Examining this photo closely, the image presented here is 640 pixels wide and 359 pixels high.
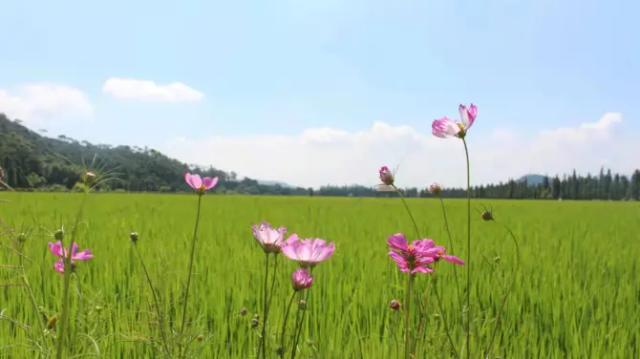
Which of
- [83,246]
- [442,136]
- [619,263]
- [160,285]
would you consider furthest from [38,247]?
[619,263]

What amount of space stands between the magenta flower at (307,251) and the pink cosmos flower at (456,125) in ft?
1.39

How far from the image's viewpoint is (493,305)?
2.52 m

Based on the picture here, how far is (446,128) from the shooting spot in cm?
108

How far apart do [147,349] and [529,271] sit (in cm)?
278

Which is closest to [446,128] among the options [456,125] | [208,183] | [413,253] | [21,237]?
[456,125]

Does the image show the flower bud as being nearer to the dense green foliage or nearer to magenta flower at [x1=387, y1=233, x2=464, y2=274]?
magenta flower at [x1=387, y1=233, x2=464, y2=274]

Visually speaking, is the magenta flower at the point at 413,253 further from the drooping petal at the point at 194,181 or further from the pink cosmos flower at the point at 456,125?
the drooping petal at the point at 194,181

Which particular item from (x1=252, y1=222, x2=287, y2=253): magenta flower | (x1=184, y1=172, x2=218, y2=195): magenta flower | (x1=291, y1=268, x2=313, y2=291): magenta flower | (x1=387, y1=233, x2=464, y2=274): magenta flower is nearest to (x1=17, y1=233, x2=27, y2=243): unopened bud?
(x1=184, y1=172, x2=218, y2=195): magenta flower

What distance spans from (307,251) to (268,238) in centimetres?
10

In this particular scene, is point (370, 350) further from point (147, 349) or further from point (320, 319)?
point (147, 349)

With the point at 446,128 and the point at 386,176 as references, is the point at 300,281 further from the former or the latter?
the point at 446,128

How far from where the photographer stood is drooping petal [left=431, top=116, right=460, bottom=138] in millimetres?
1076

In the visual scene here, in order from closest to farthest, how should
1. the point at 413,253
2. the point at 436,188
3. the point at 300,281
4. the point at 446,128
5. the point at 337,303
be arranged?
the point at 300,281, the point at 413,253, the point at 446,128, the point at 436,188, the point at 337,303

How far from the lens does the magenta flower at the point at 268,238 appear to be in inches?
35.7
